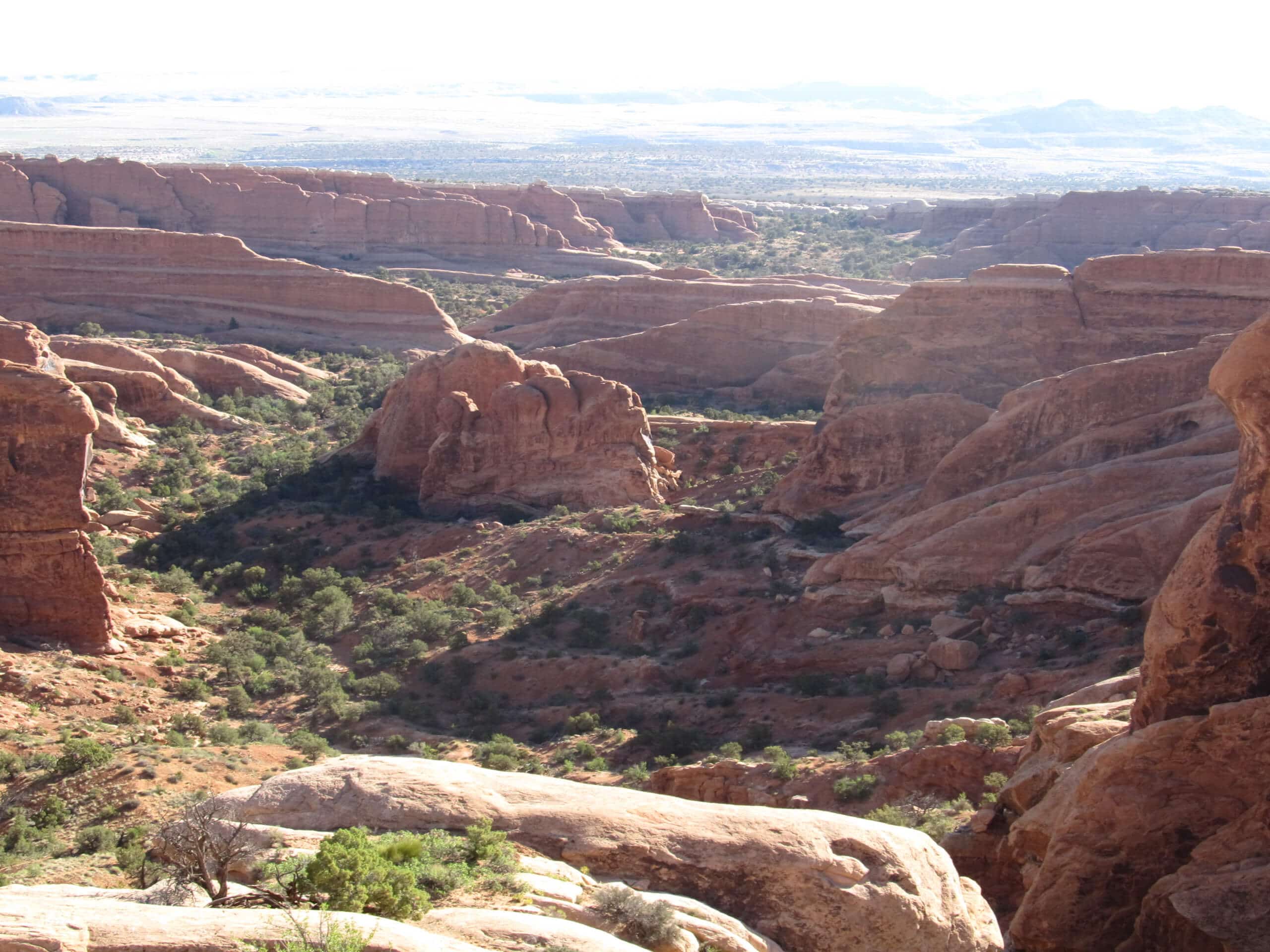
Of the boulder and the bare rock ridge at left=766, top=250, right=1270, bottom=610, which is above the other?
the bare rock ridge at left=766, top=250, right=1270, bottom=610

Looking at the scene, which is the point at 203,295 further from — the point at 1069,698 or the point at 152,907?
the point at 152,907

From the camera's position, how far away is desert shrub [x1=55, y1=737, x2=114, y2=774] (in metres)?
16.8

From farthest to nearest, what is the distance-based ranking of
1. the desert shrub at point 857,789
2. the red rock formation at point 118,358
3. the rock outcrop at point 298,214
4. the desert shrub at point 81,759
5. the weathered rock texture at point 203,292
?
the rock outcrop at point 298,214 → the weathered rock texture at point 203,292 → the red rock formation at point 118,358 → the desert shrub at point 857,789 → the desert shrub at point 81,759

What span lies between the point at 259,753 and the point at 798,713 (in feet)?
26.5

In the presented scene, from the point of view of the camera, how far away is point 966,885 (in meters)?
12.3

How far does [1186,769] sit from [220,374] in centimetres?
4282

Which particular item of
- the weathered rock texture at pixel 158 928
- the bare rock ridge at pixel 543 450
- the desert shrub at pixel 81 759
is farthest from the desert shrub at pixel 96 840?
the bare rock ridge at pixel 543 450

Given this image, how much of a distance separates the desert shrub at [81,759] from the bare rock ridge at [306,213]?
66.7 m

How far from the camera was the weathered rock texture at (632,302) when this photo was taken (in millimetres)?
57875

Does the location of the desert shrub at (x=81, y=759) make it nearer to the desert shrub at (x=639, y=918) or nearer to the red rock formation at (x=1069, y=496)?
the desert shrub at (x=639, y=918)

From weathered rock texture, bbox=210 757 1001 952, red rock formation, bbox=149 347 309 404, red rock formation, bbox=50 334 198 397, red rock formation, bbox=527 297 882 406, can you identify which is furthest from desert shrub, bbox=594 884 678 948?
red rock formation, bbox=149 347 309 404

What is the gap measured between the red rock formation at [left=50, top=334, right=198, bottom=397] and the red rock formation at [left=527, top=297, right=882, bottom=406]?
1317 cm

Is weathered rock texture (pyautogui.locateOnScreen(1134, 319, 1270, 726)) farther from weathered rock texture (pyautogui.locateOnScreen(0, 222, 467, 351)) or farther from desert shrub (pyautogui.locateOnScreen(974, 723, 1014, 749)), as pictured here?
weathered rock texture (pyautogui.locateOnScreen(0, 222, 467, 351))

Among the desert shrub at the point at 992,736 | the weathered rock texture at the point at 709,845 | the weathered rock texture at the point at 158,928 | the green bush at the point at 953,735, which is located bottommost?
the green bush at the point at 953,735
